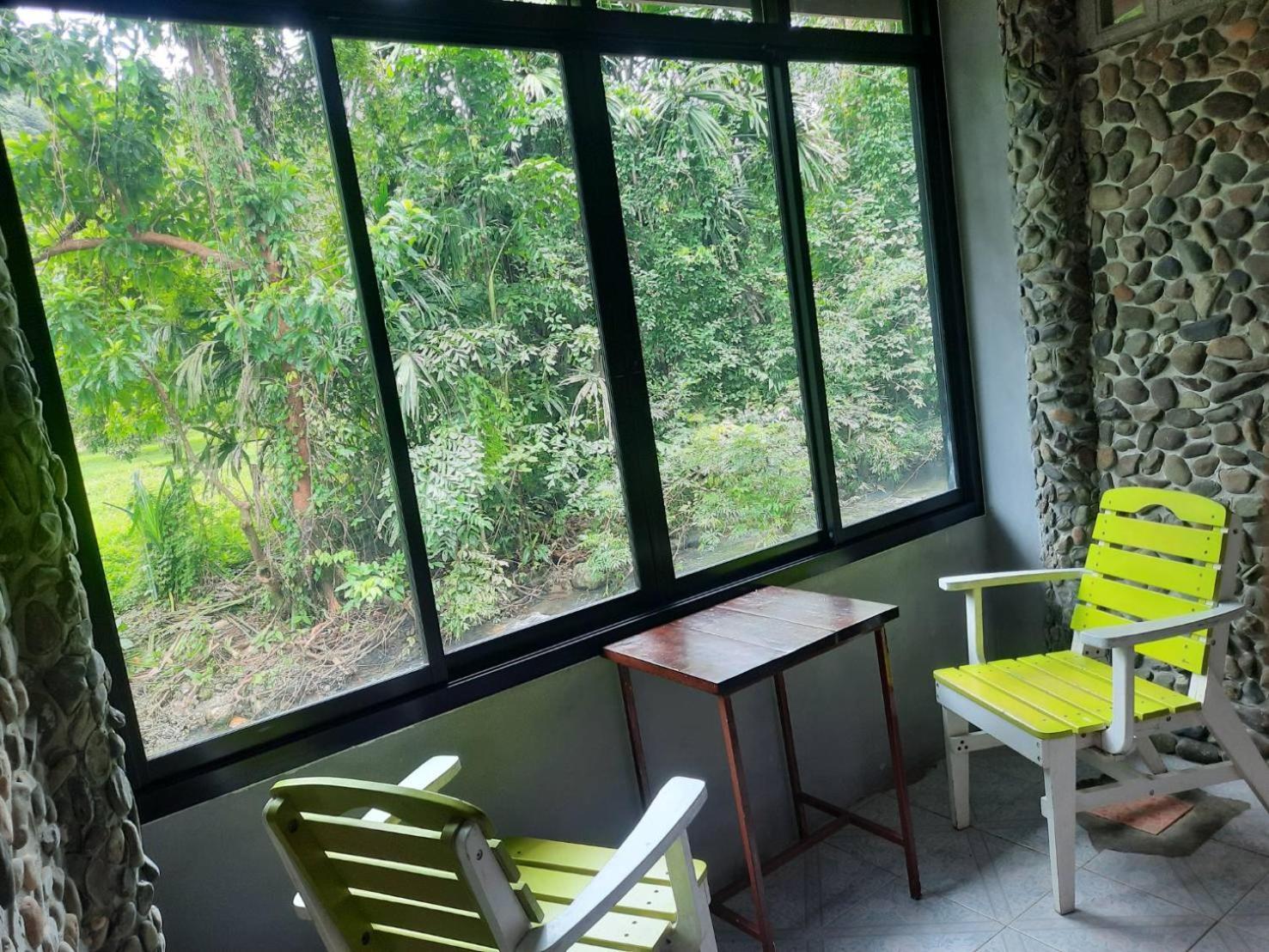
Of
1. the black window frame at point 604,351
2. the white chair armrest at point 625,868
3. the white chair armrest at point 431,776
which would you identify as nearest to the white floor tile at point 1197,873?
the black window frame at point 604,351

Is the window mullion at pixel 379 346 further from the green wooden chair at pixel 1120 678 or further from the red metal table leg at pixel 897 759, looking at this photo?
the green wooden chair at pixel 1120 678

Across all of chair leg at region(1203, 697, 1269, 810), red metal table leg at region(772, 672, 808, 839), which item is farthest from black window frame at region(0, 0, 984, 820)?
chair leg at region(1203, 697, 1269, 810)

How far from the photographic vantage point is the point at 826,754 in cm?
295

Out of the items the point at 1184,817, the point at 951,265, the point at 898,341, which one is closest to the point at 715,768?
the point at 1184,817

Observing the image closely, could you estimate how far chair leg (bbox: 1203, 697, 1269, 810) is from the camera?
2.42 m

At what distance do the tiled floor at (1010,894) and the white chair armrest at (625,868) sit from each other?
958 mm

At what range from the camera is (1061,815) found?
230 cm

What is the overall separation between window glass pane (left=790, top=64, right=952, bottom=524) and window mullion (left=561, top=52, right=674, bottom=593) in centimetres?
74

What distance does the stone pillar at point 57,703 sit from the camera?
1.41m

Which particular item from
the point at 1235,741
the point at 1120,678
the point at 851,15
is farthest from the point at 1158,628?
the point at 851,15

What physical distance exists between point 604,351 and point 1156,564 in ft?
5.48

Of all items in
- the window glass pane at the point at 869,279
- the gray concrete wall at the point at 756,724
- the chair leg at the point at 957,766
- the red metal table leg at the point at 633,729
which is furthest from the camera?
the window glass pane at the point at 869,279

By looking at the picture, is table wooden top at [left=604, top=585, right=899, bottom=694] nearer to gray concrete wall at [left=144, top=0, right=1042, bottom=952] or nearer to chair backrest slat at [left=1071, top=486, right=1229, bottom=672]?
gray concrete wall at [left=144, top=0, right=1042, bottom=952]

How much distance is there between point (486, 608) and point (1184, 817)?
Answer: 2.06m
